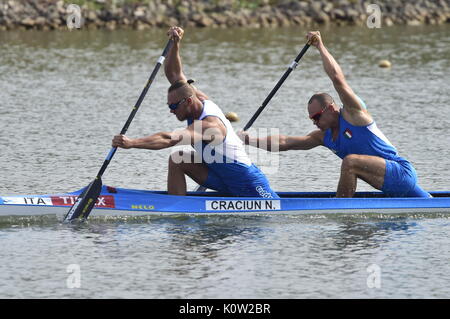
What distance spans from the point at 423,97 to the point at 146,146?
1538 centimetres

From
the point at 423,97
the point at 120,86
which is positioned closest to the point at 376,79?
the point at 423,97

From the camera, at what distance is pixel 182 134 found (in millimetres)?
15562

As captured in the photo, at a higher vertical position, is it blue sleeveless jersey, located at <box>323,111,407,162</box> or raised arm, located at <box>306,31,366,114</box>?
raised arm, located at <box>306,31,366,114</box>

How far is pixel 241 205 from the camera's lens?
16328mm

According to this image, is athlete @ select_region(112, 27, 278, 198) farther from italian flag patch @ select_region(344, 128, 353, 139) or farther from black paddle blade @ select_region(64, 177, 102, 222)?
italian flag patch @ select_region(344, 128, 353, 139)

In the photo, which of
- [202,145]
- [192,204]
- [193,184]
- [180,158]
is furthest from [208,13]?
[202,145]

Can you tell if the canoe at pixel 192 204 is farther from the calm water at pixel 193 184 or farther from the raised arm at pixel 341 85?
the raised arm at pixel 341 85

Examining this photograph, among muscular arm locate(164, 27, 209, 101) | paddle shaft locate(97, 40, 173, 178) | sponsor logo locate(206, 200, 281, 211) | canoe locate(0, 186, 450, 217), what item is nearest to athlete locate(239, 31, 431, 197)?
canoe locate(0, 186, 450, 217)

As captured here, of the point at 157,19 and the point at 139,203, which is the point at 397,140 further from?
the point at 157,19

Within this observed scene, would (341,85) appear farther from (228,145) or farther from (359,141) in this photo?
(228,145)

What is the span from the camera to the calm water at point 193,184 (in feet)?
44.5

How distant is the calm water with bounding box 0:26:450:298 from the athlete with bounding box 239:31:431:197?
0.51 m

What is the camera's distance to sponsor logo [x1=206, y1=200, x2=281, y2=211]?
53.5 ft

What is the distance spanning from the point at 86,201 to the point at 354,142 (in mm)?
3678
